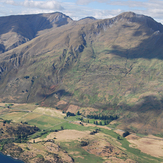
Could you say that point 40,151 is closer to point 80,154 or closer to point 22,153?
point 22,153

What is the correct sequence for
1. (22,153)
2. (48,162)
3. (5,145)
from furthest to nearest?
1. (5,145)
2. (22,153)
3. (48,162)

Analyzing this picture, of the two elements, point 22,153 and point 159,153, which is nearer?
point 22,153

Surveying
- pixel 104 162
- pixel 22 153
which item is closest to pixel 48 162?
pixel 22 153

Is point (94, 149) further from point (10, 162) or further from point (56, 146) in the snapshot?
point (10, 162)

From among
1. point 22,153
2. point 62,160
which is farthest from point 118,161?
point 22,153

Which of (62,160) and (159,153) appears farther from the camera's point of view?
(159,153)

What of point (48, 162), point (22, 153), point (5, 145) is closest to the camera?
point (48, 162)

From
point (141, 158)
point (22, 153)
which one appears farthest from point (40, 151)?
point (141, 158)
